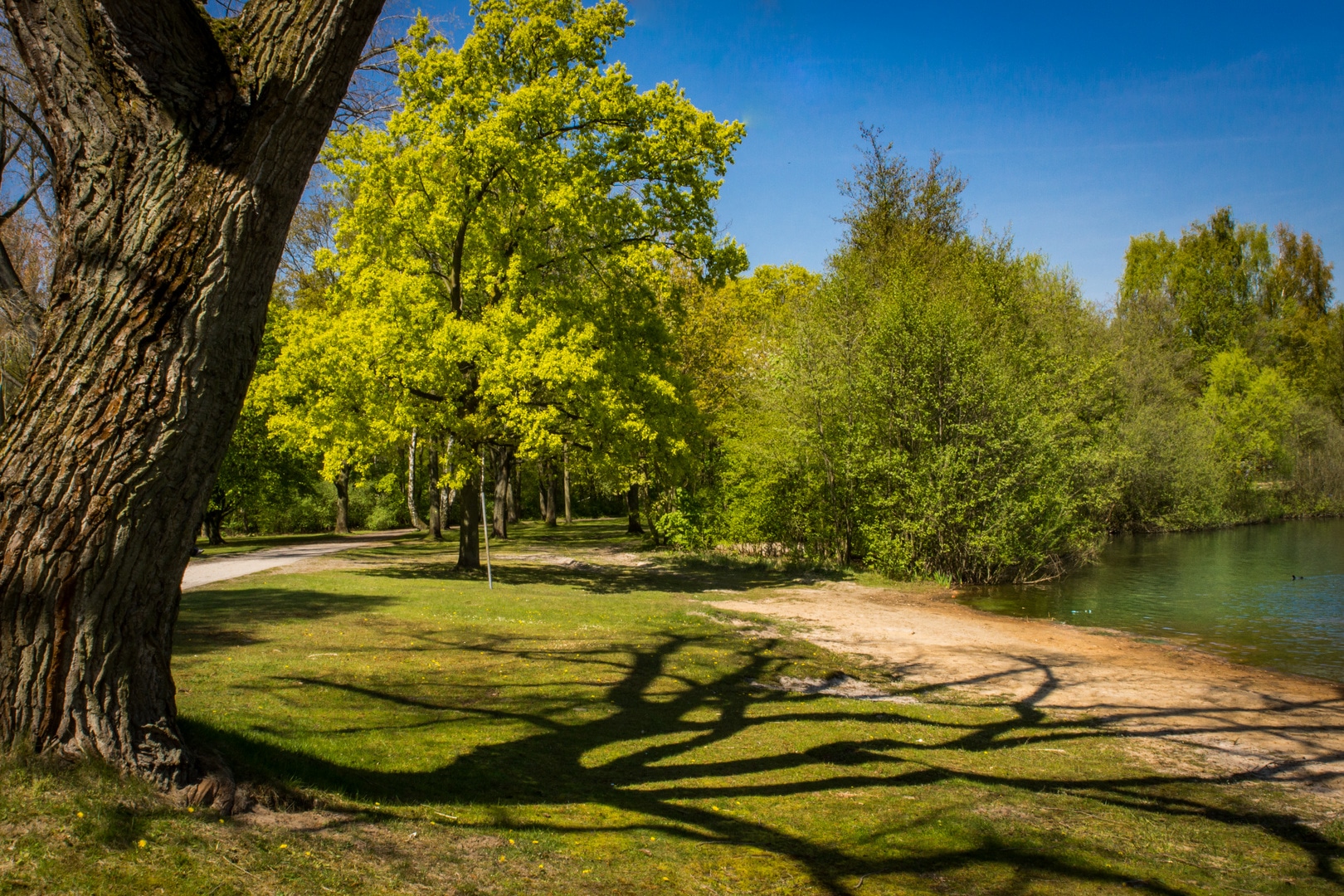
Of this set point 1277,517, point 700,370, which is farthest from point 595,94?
point 1277,517

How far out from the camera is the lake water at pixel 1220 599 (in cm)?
1426

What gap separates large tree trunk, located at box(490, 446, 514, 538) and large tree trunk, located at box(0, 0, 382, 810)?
2607 centimetres

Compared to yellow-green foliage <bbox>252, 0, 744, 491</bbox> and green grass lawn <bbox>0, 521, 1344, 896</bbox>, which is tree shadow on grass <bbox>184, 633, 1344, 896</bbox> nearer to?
green grass lawn <bbox>0, 521, 1344, 896</bbox>

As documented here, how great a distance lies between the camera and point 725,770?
6340 mm

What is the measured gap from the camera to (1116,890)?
4.55 metres

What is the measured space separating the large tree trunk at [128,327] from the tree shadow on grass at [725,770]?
0.99 metres

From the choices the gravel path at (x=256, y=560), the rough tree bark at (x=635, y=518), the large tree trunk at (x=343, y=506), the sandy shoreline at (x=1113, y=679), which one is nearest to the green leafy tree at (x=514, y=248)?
the gravel path at (x=256, y=560)

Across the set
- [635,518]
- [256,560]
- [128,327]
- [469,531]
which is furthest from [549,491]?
[128,327]

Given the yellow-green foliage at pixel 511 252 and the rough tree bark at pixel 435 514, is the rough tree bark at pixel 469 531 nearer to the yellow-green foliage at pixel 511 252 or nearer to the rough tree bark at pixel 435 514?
the yellow-green foliage at pixel 511 252

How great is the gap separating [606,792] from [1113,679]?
8430 mm

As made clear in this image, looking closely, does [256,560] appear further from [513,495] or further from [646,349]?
[513,495]

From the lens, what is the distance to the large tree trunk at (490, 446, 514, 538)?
31.0 meters

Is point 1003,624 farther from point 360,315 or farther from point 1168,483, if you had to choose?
point 1168,483

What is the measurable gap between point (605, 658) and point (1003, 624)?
8.85 m
